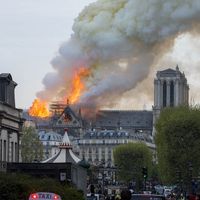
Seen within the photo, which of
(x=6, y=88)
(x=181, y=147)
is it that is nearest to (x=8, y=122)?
(x=6, y=88)

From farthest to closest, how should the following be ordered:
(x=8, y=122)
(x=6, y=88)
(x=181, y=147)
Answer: (x=181, y=147) < (x=6, y=88) < (x=8, y=122)

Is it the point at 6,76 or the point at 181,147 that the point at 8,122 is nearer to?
the point at 6,76

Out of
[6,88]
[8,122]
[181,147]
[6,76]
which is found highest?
[6,76]

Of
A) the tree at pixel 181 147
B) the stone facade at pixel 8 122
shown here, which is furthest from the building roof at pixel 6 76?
the tree at pixel 181 147

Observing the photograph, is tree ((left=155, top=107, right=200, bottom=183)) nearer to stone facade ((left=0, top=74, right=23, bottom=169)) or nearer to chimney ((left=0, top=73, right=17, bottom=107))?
stone facade ((left=0, top=74, right=23, bottom=169))

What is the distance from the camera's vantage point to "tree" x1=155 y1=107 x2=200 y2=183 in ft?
427

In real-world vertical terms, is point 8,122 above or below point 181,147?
above

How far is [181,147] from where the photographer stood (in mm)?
131375

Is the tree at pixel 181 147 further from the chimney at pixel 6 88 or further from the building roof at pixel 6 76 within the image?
the building roof at pixel 6 76

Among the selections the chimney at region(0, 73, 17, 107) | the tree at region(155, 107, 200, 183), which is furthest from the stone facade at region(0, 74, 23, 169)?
the tree at region(155, 107, 200, 183)

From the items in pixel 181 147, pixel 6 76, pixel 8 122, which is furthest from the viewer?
pixel 181 147

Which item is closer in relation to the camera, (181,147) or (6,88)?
(6,88)

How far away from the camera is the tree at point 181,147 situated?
427ft

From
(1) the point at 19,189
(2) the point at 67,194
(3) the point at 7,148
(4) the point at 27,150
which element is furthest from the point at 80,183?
(4) the point at 27,150
